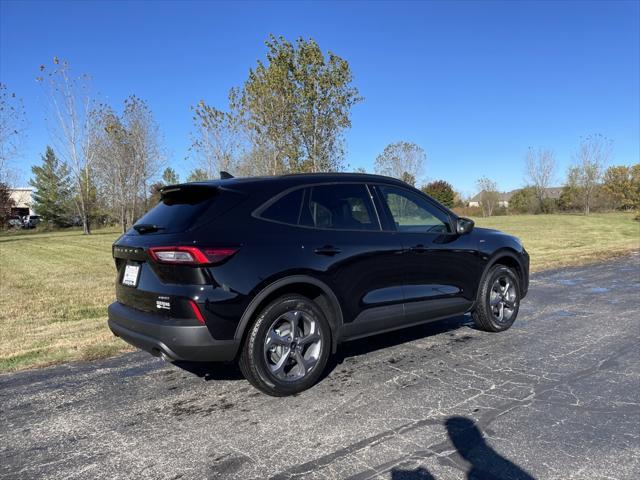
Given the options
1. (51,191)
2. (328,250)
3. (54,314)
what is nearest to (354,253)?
(328,250)

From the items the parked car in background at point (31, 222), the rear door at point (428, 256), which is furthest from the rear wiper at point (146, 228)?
the parked car in background at point (31, 222)

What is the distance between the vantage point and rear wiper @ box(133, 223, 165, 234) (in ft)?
12.3

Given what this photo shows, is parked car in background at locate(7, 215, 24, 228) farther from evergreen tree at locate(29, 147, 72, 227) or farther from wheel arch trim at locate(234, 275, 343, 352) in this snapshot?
wheel arch trim at locate(234, 275, 343, 352)

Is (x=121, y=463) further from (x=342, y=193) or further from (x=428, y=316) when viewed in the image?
(x=428, y=316)

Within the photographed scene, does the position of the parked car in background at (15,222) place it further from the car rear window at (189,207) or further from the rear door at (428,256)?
the rear door at (428,256)

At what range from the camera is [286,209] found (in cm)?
389

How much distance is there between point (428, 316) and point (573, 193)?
194 feet

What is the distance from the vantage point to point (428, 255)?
4758 mm

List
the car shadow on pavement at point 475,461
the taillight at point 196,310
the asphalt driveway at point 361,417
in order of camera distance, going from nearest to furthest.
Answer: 1. the car shadow on pavement at point 475,461
2. the asphalt driveway at point 361,417
3. the taillight at point 196,310

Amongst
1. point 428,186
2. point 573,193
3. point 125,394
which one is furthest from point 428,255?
point 573,193

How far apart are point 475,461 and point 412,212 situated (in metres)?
2.66

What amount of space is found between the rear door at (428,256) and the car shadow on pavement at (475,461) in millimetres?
1526

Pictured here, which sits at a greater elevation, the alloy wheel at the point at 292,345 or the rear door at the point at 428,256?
the rear door at the point at 428,256

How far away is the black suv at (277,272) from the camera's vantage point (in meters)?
3.39
